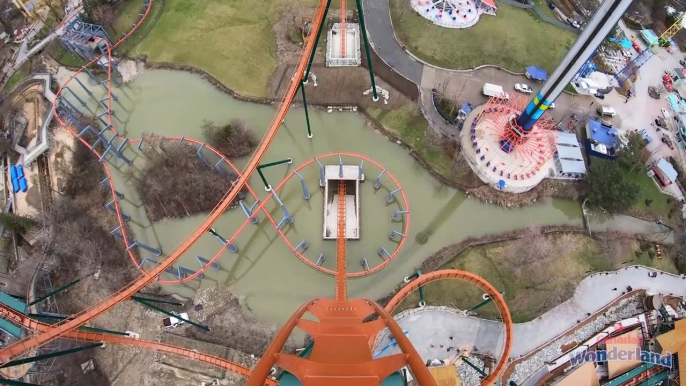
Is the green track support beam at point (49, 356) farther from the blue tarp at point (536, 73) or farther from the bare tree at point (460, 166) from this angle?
the blue tarp at point (536, 73)

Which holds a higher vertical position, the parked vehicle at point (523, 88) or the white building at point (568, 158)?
the parked vehicle at point (523, 88)

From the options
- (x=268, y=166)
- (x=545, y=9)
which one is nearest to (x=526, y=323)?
(x=268, y=166)

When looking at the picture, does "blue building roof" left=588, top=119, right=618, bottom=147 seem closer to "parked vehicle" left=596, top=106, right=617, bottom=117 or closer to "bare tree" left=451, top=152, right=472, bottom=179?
"parked vehicle" left=596, top=106, right=617, bottom=117

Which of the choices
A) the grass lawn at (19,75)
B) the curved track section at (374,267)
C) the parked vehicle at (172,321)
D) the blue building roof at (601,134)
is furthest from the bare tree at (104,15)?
the blue building roof at (601,134)

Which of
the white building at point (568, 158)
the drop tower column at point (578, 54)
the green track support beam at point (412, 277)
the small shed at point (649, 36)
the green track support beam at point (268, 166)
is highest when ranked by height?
the drop tower column at point (578, 54)

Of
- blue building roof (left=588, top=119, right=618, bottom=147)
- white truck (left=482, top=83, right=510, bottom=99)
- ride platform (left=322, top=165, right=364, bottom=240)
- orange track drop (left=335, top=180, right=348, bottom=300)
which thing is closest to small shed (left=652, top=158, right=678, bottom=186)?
blue building roof (left=588, top=119, right=618, bottom=147)

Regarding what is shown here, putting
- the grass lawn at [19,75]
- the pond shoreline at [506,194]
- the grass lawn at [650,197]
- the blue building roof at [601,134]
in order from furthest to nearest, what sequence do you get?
the grass lawn at [19,75] < the blue building roof at [601,134] < the grass lawn at [650,197] < the pond shoreline at [506,194]
